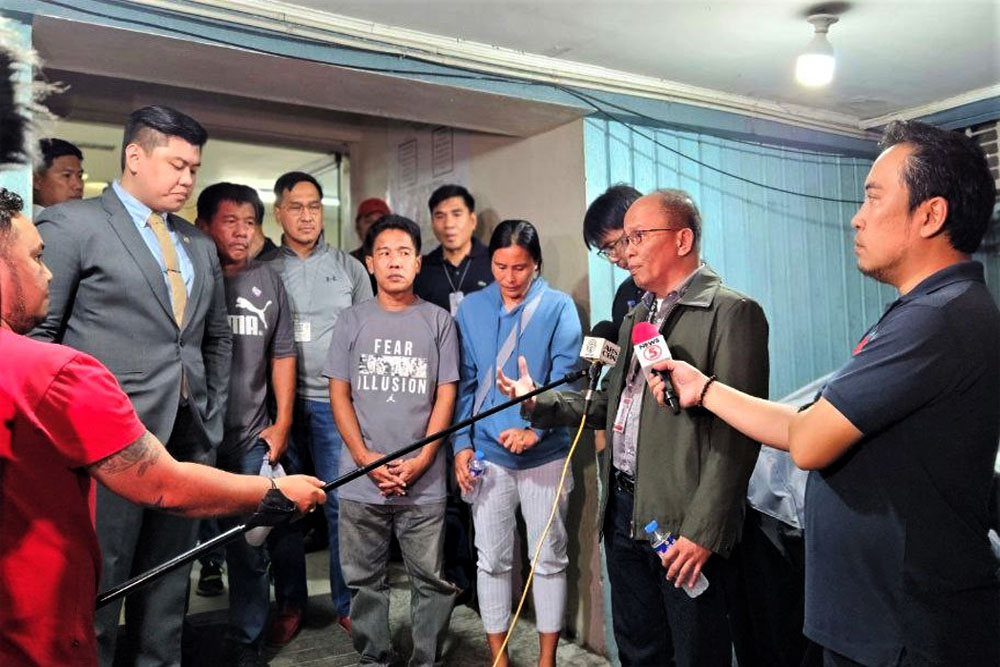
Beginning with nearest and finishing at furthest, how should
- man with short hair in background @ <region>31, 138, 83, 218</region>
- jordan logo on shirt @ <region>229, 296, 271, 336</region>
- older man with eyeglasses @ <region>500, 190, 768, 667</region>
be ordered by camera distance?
older man with eyeglasses @ <region>500, 190, 768, 667</region> → jordan logo on shirt @ <region>229, 296, 271, 336</region> → man with short hair in background @ <region>31, 138, 83, 218</region>

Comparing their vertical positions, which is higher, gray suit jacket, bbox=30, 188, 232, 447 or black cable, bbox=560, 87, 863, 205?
black cable, bbox=560, 87, 863, 205

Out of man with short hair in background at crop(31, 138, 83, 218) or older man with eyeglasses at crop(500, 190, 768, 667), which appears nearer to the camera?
older man with eyeglasses at crop(500, 190, 768, 667)

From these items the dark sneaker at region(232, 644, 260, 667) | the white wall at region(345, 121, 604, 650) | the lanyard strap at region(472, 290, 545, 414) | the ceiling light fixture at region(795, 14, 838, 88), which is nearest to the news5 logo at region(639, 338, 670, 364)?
the lanyard strap at region(472, 290, 545, 414)

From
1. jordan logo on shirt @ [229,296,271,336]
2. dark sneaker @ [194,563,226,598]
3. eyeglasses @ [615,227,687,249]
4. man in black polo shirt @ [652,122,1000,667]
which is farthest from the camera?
dark sneaker @ [194,563,226,598]

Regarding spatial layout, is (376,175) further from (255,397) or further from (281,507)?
(281,507)

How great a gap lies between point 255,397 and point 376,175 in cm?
229

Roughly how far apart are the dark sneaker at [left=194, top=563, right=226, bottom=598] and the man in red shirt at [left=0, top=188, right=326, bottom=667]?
257 cm

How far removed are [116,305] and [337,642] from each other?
172 cm

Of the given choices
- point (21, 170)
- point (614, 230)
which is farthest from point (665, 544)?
point (21, 170)

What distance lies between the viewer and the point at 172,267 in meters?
Result: 2.30

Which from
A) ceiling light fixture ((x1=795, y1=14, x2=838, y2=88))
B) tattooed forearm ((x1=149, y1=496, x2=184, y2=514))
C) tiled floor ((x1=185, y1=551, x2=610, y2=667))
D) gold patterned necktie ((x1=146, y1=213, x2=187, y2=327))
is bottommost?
tiled floor ((x1=185, y1=551, x2=610, y2=667))

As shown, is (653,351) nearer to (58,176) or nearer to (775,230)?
(775,230)

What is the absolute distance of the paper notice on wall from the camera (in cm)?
414

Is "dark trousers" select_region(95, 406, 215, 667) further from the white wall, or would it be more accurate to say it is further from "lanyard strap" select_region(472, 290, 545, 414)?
the white wall
